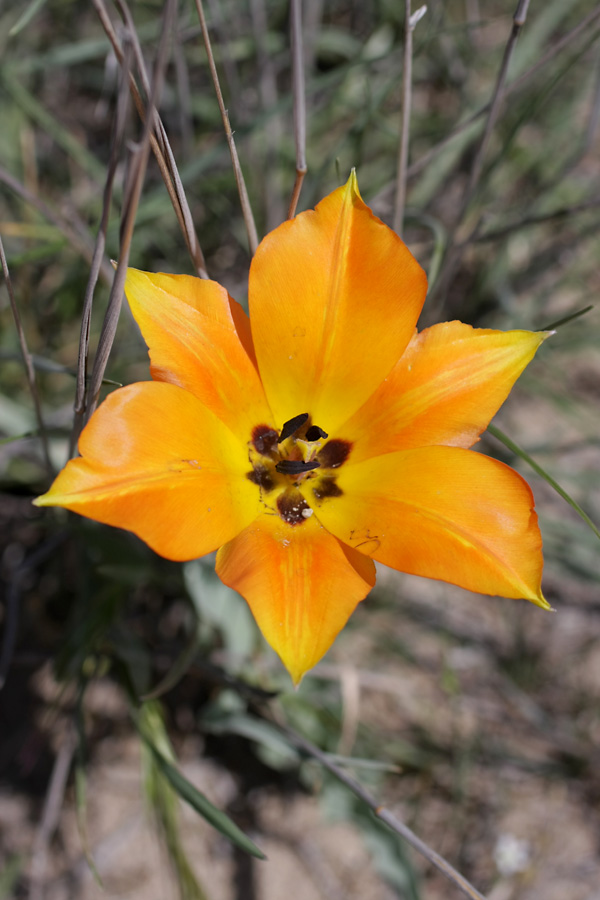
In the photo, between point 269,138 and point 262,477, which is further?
point 269,138

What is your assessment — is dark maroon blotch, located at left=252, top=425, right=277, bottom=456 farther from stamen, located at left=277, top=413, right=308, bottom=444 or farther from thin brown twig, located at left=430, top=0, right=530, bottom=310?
thin brown twig, located at left=430, top=0, right=530, bottom=310

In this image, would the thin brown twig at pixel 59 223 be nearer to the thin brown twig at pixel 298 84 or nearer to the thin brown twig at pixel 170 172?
the thin brown twig at pixel 170 172

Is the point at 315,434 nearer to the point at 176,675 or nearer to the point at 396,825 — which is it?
the point at 176,675

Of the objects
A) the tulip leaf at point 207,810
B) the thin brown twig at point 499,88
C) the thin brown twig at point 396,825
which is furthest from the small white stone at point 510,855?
the thin brown twig at point 499,88

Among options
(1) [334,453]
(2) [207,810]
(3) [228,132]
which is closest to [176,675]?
(2) [207,810]

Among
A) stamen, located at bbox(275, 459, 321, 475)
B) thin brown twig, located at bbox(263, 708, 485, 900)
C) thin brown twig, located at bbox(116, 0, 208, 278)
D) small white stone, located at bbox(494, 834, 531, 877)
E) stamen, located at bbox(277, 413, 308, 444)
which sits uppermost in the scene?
thin brown twig, located at bbox(116, 0, 208, 278)

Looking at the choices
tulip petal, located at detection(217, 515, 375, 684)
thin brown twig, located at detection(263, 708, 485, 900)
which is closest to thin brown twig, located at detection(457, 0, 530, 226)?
tulip petal, located at detection(217, 515, 375, 684)

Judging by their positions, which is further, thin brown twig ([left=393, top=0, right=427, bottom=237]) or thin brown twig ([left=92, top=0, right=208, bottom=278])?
thin brown twig ([left=393, top=0, right=427, bottom=237])
